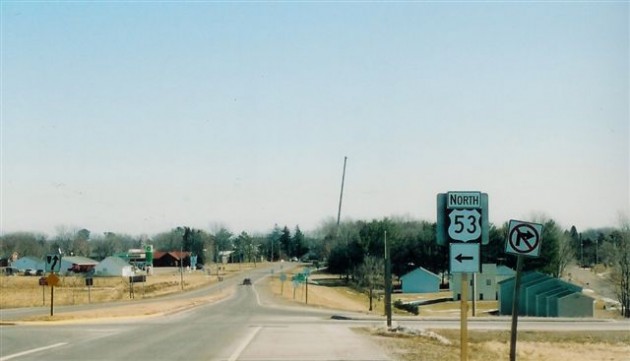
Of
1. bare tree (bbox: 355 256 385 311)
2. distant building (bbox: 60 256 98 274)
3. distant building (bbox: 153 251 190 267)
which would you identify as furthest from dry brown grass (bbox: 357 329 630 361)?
distant building (bbox: 153 251 190 267)

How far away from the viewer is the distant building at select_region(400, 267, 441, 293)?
339 feet

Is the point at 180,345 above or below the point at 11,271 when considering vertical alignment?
above

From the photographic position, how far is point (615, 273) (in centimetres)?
8162

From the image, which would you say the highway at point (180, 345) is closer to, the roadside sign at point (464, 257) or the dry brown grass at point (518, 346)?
the dry brown grass at point (518, 346)

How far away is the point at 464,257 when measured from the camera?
1028 centimetres

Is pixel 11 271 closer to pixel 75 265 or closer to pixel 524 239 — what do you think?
pixel 75 265

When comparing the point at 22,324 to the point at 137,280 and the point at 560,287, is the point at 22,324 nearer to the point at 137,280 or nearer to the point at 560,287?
the point at 560,287

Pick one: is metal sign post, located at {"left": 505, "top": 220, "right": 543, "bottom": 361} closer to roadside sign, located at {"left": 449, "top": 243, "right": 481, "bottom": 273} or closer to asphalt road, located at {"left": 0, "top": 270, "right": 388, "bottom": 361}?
roadside sign, located at {"left": 449, "top": 243, "right": 481, "bottom": 273}

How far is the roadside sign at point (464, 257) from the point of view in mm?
10242

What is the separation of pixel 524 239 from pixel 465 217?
1.26m

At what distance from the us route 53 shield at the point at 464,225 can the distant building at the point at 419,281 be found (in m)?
94.2

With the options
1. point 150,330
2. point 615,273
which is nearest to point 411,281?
point 615,273

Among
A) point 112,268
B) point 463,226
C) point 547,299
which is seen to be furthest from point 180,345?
point 112,268

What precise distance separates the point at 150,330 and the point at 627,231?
67.9 meters
